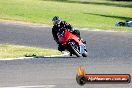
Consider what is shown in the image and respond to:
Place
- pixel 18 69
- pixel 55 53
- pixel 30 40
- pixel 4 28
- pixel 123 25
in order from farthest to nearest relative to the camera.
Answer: pixel 123 25 → pixel 4 28 → pixel 30 40 → pixel 55 53 → pixel 18 69

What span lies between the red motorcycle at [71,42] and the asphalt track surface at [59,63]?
515mm

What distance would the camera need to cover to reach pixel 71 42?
20016mm

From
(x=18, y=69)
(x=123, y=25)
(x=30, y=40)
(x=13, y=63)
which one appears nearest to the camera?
(x=18, y=69)

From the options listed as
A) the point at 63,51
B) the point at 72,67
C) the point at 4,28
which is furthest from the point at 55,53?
the point at 4,28

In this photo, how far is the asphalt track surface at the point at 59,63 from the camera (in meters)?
13.1

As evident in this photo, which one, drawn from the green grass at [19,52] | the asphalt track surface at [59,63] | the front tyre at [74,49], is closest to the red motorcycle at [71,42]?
the front tyre at [74,49]

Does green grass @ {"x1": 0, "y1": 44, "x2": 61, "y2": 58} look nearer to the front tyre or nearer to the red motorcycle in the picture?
the red motorcycle

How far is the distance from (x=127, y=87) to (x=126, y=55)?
29.5ft

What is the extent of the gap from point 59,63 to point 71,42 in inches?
98.7

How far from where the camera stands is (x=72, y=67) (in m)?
16.7

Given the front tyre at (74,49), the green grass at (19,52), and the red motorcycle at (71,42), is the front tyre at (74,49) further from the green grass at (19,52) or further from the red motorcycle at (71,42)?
the green grass at (19,52)

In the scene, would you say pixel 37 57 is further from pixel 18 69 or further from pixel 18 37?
pixel 18 37

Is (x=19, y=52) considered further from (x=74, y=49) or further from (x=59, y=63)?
(x=59, y=63)

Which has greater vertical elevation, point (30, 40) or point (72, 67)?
point (72, 67)
